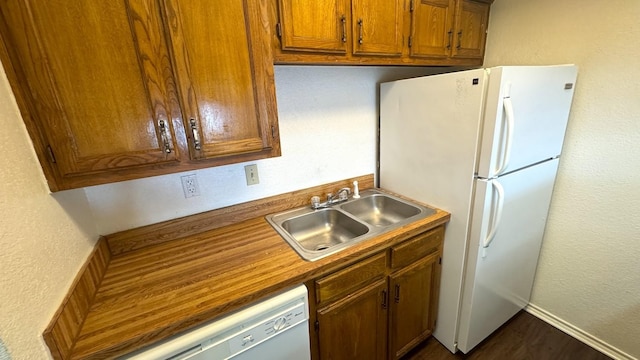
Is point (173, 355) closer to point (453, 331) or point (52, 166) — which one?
point (52, 166)

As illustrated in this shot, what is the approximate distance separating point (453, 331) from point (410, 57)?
1657mm

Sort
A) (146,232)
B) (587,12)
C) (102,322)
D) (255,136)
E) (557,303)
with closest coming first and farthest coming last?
1. (102,322)
2. (255,136)
3. (146,232)
4. (587,12)
5. (557,303)

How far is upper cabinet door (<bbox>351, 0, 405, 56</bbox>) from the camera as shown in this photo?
4.05ft

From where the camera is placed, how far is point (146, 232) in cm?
128

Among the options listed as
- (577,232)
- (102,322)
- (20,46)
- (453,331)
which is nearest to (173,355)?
(102,322)

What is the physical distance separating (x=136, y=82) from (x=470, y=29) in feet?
6.16

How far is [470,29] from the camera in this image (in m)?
1.66

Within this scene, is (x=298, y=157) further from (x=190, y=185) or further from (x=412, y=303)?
(x=412, y=303)

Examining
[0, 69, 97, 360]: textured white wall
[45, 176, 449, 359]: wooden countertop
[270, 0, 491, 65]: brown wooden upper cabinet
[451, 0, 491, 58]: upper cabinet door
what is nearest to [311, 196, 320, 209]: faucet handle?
[45, 176, 449, 359]: wooden countertop

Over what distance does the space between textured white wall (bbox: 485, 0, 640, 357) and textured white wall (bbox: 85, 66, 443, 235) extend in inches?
24.5

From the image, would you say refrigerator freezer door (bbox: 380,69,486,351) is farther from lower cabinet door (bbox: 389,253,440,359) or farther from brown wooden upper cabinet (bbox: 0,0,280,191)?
brown wooden upper cabinet (bbox: 0,0,280,191)

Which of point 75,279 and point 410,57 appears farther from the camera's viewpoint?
point 410,57

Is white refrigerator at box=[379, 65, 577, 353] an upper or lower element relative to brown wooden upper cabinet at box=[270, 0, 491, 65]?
lower

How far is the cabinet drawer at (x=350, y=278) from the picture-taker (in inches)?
44.3
